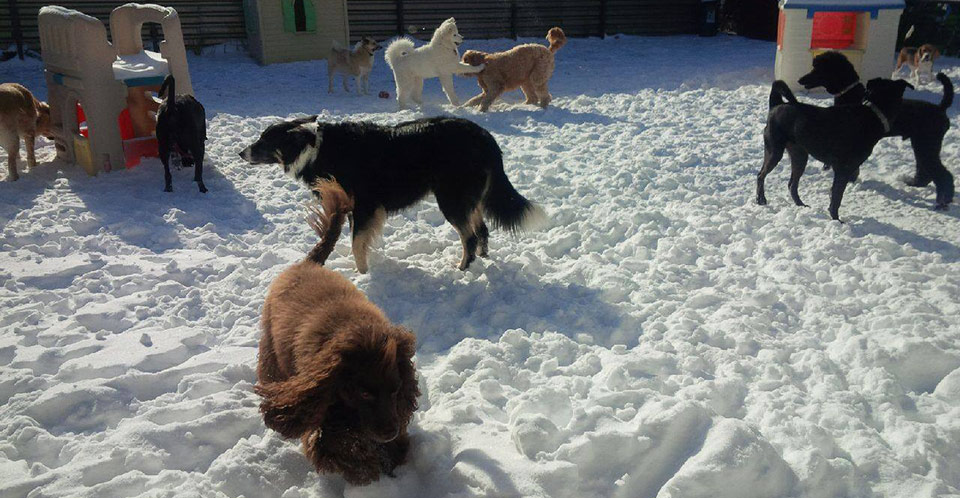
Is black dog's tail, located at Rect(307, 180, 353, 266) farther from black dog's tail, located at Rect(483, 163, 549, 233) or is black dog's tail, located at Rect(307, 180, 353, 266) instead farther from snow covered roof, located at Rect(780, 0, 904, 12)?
snow covered roof, located at Rect(780, 0, 904, 12)

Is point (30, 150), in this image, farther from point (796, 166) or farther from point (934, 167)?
point (934, 167)

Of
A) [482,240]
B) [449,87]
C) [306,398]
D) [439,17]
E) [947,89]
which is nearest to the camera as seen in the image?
[306,398]

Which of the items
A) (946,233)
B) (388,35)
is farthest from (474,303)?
(388,35)

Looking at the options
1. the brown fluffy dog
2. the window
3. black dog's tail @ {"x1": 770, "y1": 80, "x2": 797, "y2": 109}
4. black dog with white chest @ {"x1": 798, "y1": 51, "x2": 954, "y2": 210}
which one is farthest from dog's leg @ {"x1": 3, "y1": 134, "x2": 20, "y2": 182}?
black dog with white chest @ {"x1": 798, "y1": 51, "x2": 954, "y2": 210}

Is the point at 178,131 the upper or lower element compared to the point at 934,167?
upper

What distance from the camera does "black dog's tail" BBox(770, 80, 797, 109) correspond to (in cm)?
539

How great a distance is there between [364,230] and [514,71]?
18.4ft

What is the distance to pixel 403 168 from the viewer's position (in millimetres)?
4477

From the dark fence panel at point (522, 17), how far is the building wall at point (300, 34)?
61.8 inches

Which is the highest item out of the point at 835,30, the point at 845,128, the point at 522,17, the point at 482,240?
the point at 522,17

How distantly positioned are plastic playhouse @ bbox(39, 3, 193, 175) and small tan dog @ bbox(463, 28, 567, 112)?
158 inches

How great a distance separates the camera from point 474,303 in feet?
13.6

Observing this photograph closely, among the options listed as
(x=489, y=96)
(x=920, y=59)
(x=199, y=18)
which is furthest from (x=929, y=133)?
(x=199, y=18)

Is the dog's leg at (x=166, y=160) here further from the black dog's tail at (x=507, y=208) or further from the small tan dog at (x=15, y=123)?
the black dog's tail at (x=507, y=208)
